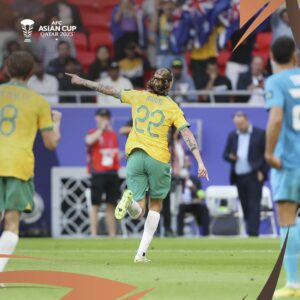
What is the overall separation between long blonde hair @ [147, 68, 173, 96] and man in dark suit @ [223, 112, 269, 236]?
22.2 ft

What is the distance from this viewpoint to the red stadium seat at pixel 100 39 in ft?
71.5

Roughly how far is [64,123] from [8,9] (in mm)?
2344

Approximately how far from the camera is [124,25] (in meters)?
22.0

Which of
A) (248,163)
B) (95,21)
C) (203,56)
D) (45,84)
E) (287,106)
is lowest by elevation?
(248,163)

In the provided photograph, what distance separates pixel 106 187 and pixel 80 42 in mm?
2759

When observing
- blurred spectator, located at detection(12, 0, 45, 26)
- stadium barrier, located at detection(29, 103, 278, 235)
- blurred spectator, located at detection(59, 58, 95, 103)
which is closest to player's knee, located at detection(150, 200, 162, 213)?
blurred spectator, located at detection(12, 0, 45, 26)

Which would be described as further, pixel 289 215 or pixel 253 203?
pixel 253 203

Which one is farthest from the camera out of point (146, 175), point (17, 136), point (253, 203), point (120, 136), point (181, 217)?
point (120, 136)

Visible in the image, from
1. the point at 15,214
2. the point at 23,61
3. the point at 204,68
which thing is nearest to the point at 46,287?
the point at 15,214

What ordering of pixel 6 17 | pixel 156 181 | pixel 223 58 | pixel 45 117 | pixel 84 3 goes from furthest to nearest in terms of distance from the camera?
1. pixel 223 58
2. pixel 84 3
3. pixel 6 17
4. pixel 156 181
5. pixel 45 117

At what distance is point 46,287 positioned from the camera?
1031cm

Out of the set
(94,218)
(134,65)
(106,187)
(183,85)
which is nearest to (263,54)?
(183,85)

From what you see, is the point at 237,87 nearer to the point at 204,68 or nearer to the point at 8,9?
the point at 204,68

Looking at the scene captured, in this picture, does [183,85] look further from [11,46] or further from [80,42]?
[11,46]
